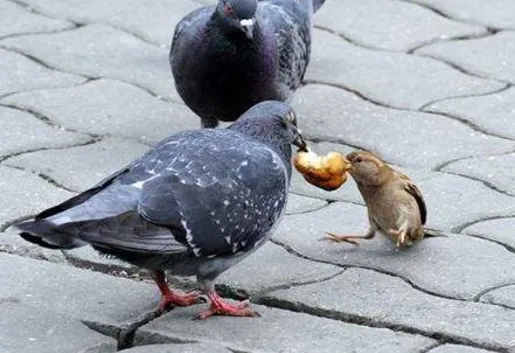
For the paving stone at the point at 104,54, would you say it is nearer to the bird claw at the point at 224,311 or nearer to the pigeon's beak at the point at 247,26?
the pigeon's beak at the point at 247,26

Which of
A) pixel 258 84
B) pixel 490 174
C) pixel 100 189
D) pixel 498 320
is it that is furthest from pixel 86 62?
pixel 498 320

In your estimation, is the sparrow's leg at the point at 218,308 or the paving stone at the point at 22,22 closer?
the sparrow's leg at the point at 218,308

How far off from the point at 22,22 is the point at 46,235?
10.4 feet

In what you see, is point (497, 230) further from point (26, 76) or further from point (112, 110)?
point (26, 76)

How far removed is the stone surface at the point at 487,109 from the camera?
19.5ft

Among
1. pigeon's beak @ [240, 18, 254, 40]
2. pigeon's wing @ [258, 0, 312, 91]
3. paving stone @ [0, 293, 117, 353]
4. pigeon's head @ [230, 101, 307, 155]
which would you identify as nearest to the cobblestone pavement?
paving stone @ [0, 293, 117, 353]

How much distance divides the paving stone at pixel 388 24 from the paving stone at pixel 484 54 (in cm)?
9

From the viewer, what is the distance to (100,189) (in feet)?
14.0

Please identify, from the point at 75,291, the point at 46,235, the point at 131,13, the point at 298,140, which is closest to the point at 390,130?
the point at 298,140

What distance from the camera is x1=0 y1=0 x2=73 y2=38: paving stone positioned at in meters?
6.89

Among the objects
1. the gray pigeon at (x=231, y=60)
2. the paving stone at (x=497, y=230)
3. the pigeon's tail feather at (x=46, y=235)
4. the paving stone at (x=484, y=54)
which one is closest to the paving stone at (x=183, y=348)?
the pigeon's tail feather at (x=46, y=235)

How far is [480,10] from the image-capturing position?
282 inches

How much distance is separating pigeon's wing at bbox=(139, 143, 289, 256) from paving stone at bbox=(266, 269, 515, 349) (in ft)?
0.87

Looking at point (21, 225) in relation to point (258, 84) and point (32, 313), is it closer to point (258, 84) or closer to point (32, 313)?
point (32, 313)
